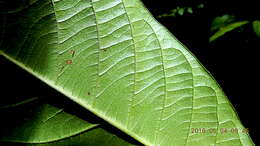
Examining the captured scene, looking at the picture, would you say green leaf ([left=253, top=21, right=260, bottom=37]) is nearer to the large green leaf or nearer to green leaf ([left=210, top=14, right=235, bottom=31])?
green leaf ([left=210, top=14, right=235, bottom=31])

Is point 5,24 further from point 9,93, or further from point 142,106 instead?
point 142,106

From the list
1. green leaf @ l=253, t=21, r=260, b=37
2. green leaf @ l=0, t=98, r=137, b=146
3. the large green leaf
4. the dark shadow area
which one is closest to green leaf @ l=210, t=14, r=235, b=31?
the dark shadow area

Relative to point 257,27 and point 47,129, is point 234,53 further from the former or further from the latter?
point 47,129

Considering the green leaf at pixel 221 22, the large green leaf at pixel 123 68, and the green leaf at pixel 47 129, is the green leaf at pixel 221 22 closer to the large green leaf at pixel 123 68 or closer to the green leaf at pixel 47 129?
the large green leaf at pixel 123 68

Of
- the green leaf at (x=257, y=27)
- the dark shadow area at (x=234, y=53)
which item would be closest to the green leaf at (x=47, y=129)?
the green leaf at (x=257, y=27)

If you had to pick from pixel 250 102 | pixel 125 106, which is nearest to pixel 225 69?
pixel 250 102

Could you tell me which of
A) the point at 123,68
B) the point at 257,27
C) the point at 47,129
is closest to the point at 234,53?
the point at 257,27
